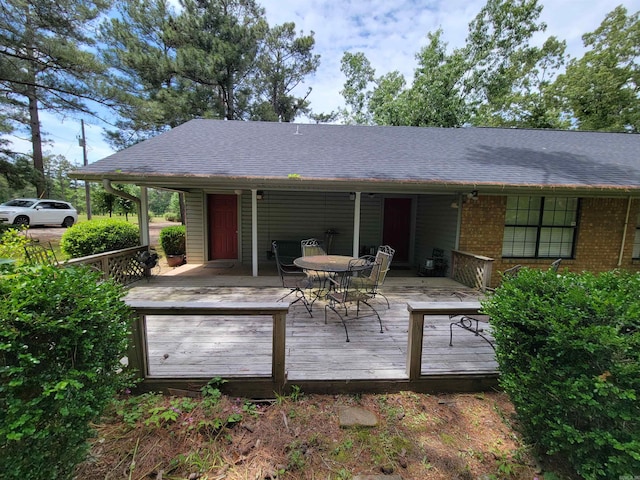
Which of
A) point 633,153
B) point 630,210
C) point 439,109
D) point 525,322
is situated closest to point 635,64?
point 439,109

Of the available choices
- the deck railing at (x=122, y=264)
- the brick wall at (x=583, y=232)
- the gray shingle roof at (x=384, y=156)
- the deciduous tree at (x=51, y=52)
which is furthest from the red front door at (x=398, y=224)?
the deciduous tree at (x=51, y=52)

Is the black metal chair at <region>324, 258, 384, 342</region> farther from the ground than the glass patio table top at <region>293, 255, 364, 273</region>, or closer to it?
closer to it

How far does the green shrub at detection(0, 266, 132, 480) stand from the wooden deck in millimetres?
932

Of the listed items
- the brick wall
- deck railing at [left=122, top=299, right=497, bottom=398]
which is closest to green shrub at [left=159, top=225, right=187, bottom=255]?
deck railing at [left=122, top=299, right=497, bottom=398]

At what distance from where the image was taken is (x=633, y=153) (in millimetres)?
8117

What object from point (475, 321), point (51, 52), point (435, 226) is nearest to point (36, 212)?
point (51, 52)

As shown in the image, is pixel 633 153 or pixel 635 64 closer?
pixel 633 153

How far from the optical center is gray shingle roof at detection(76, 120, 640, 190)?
18.9ft

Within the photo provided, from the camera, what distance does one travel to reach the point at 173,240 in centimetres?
895

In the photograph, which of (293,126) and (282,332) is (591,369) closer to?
(282,332)

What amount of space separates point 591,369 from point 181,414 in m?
2.76

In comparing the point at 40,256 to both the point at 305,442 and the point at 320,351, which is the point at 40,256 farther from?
the point at 305,442

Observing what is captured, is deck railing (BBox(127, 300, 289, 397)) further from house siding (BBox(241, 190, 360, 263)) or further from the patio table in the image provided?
house siding (BBox(241, 190, 360, 263))

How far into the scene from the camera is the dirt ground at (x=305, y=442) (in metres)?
1.88
